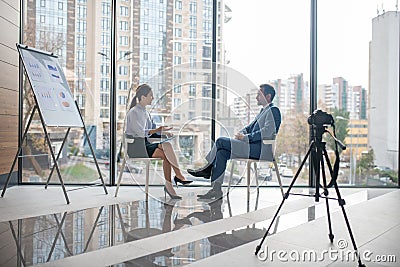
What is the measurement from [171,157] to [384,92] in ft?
Result: 9.41

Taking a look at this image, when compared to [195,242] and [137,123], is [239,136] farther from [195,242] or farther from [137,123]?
[195,242]

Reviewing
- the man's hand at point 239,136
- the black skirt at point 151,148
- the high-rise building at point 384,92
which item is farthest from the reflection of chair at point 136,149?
the high-rise building at point 384,92

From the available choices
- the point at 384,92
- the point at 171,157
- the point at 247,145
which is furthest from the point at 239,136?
the point at 384,92

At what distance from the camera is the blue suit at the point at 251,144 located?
12.1ft

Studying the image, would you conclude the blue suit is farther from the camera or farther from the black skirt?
the camera

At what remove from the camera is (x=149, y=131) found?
12.5 feet

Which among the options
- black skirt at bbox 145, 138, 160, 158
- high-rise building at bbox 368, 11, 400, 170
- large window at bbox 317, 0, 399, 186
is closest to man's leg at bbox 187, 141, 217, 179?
black skirt at bbox 145, 138, 160, 158

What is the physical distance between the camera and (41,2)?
4.73m

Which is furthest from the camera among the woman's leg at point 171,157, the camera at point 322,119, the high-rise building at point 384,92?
the high-rise building at point 384,92

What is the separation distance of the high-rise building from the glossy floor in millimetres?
813

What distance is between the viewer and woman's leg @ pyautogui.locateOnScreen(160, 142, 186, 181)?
3779 mm

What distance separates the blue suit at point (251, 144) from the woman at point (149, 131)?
14.5 inches

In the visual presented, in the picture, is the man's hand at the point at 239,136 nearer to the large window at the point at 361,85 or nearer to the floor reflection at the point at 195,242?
the floor reflection at the point at 195,242

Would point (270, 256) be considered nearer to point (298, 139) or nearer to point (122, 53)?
point (298, 139)
